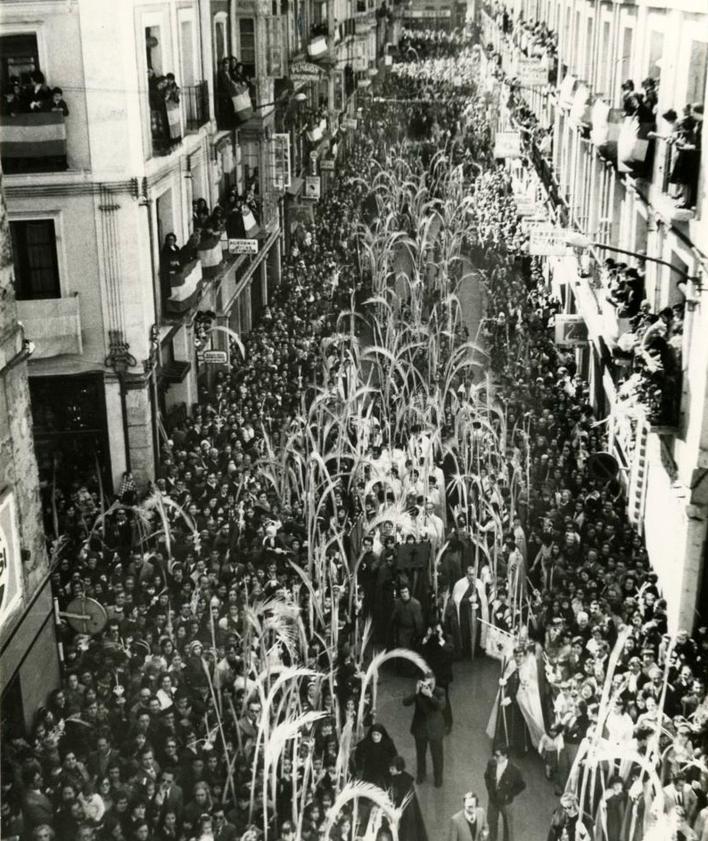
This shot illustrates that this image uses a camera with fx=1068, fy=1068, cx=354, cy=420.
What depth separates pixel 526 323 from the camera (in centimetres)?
2788

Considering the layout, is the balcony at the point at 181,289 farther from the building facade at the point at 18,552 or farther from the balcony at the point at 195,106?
the building facade at the point at 18,552

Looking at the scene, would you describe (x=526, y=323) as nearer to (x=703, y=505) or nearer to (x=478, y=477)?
(x=478, y=477)

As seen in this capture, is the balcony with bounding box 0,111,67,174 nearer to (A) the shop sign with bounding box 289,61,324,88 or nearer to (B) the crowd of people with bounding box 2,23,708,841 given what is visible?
(B) the crowd of people with bounding box 2,23,708,841

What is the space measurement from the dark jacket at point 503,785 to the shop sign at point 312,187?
24573 millimetres

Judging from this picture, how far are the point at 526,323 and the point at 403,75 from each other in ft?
56.7

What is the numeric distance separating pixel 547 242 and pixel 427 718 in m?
11.3

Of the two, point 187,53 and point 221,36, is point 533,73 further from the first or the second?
point 187,53

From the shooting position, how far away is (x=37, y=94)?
1655cm

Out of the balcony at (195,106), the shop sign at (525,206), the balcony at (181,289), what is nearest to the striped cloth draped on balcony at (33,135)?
the balcony at (181,289)

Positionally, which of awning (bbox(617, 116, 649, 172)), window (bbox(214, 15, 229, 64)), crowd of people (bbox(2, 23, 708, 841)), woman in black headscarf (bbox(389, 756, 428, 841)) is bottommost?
woman in black headscarf (bbox(389, 756, 428, 841))

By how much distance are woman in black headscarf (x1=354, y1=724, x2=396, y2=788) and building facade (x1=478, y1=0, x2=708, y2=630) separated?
5392 millimetres

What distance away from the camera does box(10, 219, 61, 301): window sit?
56.6 ft

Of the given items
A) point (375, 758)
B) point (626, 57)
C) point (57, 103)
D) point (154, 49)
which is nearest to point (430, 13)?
point (626, 57)

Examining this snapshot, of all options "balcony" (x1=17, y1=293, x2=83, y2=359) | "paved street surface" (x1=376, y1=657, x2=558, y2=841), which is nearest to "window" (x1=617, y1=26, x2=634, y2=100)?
"balcony" (x1=17, y1=293, x2=83, y2=359)
